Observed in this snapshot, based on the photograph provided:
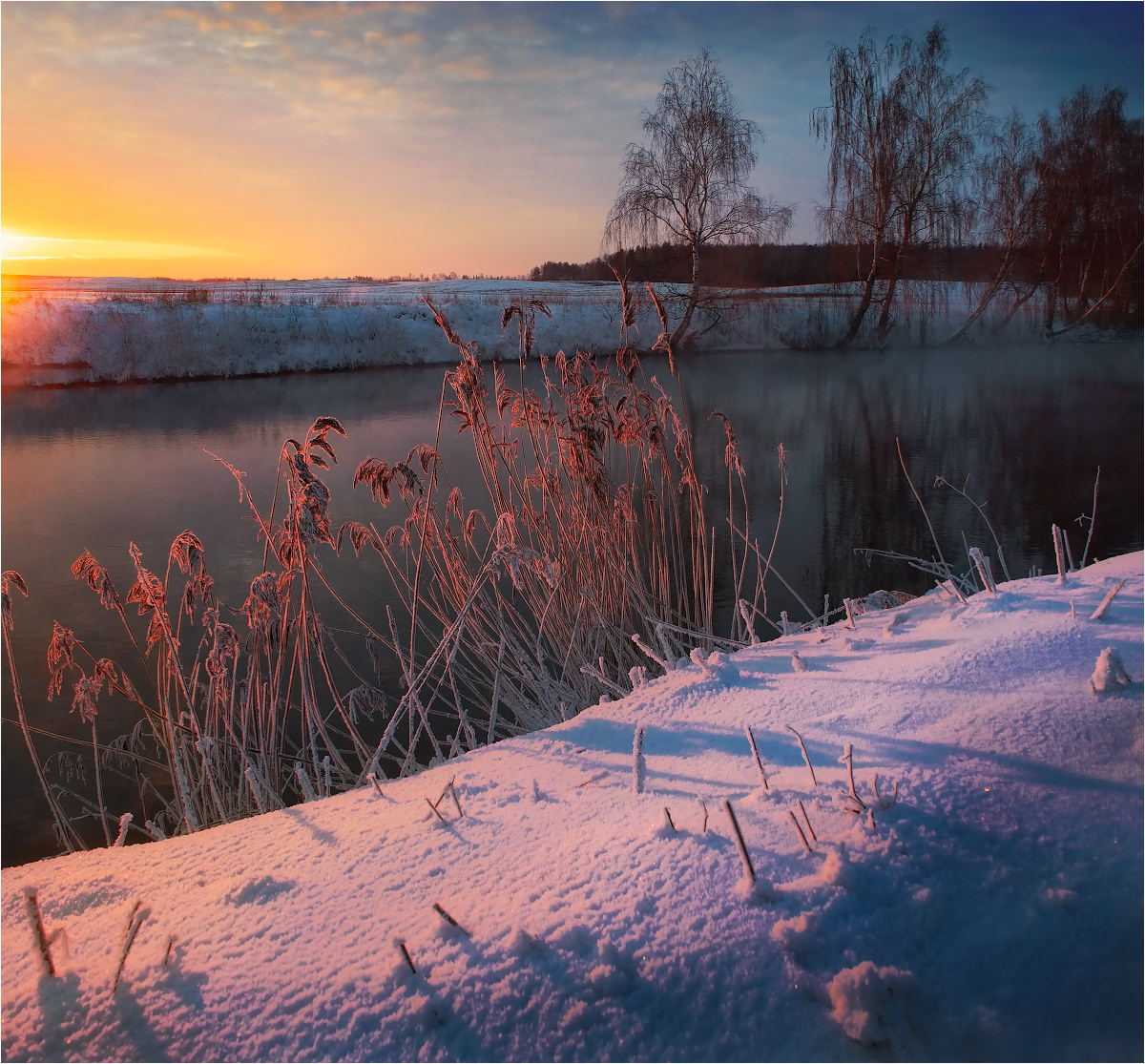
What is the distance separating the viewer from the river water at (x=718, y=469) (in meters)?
5.33

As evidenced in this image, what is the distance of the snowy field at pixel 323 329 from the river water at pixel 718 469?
147 cm

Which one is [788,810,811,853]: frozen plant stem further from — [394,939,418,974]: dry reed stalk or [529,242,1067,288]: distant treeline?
[529,242,1067,288]: distant treeline

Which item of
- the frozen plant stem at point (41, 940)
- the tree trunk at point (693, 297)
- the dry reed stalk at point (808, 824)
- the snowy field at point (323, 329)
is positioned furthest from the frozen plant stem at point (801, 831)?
the tree trunk at point (693, 297)

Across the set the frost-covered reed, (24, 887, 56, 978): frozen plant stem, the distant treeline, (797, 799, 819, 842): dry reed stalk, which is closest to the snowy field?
the distant treeline

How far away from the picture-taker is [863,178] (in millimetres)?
17328

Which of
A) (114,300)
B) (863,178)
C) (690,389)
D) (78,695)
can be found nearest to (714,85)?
(863,178)

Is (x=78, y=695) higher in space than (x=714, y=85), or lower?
lower

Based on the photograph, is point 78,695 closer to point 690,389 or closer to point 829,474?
point 829,474

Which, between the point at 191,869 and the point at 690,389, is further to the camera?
the point at 690,389

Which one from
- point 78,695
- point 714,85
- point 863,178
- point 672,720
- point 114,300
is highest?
point 714,85

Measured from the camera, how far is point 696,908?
3.84ft

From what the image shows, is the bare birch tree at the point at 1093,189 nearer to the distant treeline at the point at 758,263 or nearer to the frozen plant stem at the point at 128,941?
the distant treeline at the point at 758,263

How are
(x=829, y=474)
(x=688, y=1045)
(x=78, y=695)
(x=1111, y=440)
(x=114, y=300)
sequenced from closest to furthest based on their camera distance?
1. (x=688, y=1045)
2. (x=78, y=695)
3. (x=829, y=474)
4. (x=1111, y=440)
5. (x=114, y=300)

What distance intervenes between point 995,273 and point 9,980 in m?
20.0
